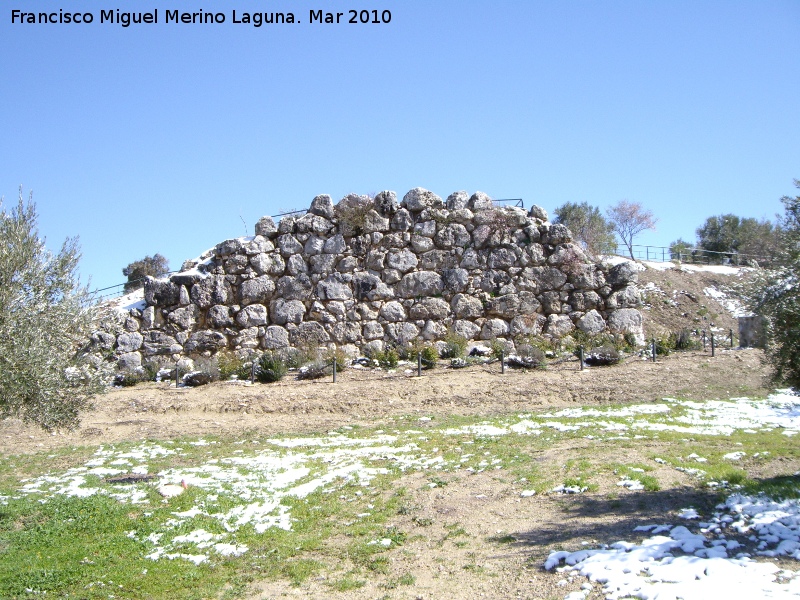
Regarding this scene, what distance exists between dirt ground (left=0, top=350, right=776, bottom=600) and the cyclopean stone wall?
2.62 meters

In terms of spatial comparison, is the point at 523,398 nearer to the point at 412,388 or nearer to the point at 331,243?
the point at 412,388

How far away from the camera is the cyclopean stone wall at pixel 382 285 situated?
813 inches

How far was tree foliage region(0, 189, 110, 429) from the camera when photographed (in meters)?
8.05

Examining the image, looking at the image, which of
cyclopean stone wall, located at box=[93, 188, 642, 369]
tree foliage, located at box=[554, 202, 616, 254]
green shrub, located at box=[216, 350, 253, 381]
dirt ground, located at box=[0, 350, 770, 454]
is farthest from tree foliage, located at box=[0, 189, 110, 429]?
tree foliage, located at box=[554, 202, 616, 254]

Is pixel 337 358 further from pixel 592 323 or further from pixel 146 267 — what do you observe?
pixel 146 267

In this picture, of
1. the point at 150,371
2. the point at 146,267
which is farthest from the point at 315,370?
the point at 146,267

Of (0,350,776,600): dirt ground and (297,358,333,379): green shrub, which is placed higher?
(297,358,333,379): green shrub

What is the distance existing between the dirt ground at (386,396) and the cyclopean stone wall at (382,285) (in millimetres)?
2949

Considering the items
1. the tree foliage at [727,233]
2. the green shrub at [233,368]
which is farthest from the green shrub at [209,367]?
the tree foliage at [727,233]

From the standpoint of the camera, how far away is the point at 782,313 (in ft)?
25.0

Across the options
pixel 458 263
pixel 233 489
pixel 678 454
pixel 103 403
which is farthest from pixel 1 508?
pixel 458 263

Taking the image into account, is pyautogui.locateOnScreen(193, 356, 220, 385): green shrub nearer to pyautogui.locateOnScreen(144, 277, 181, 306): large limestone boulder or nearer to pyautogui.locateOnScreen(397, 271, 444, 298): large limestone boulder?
pyautogui.locateOnScreen(144, 277, 181, 306): large limestone boulder

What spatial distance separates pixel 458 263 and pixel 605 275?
14.3ft

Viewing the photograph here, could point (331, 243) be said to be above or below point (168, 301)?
above
